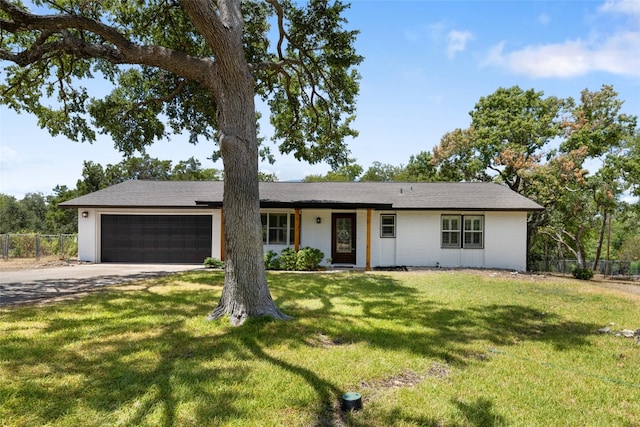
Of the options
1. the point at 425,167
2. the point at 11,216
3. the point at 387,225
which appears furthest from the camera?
the point at 11,216

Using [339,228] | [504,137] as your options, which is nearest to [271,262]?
[339,228]

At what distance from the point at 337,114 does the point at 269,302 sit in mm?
8918

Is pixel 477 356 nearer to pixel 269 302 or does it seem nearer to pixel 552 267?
pixel 269 302

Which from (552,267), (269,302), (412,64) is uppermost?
(412,64)

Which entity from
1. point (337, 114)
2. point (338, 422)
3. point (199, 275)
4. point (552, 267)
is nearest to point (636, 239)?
point (552, 267)

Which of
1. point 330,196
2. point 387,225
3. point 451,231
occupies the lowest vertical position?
point 451,231

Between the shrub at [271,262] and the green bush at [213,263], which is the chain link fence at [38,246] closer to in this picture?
the green bush at [213,263]

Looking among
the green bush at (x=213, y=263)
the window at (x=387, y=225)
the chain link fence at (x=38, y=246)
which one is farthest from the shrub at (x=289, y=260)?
the chain link fence at (x=38, y=246)

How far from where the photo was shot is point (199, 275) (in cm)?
1170

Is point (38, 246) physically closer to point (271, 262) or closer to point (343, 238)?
point (271, 262)

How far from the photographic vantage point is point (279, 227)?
15.6 meters

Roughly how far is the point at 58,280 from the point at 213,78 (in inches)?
331

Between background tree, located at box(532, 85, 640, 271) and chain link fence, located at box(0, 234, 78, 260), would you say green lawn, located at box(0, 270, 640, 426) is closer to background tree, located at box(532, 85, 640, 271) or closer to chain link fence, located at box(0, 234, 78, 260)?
chain link fence, located at box(0, 234, 78, 260)

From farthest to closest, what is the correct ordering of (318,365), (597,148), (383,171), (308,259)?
(383,171)
(597,148)
(308,259)
(318,365)
